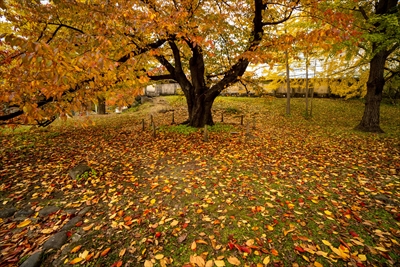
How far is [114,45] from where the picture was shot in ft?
23.5

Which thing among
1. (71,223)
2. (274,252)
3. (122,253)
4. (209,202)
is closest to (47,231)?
(71,223)

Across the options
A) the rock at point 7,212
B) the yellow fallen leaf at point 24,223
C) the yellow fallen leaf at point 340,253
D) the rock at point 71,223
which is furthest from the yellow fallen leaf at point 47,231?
the yellow fallen leaf at point 340,253

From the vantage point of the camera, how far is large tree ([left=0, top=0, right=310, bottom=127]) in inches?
135

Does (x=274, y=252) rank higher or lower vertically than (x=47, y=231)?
lower

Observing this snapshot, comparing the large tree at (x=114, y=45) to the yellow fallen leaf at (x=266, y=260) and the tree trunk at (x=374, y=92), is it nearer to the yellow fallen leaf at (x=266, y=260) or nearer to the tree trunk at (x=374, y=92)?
the yellow fallen leaf at (x=266, y=260)

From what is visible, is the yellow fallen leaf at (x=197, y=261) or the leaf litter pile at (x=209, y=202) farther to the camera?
the leaf litter pile at (x=209, y=202)

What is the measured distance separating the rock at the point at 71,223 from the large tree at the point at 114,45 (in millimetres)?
2153

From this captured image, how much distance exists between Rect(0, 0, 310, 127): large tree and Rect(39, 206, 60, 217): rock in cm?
200

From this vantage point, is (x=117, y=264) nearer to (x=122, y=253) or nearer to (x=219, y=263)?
(x=122, y=253)

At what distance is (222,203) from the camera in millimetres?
4262

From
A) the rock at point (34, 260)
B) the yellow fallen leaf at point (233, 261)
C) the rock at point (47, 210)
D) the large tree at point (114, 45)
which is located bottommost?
the yellow fallen leaf at point (233, 261)

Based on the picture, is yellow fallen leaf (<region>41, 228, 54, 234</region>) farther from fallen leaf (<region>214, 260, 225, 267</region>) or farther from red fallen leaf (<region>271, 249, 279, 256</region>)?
red fallen leaf (<region>271, 249, 279, 256</region>)

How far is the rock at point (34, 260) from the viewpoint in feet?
9.43

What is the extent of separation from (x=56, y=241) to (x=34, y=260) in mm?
398
